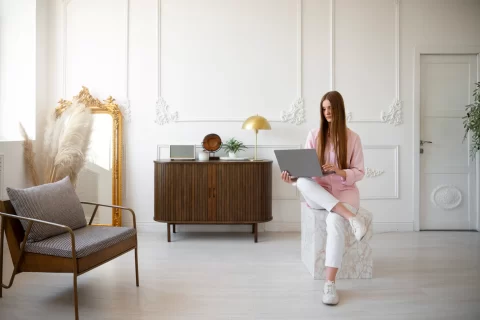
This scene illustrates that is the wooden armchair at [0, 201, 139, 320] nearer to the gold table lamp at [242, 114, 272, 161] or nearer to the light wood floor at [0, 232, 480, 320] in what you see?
the light wood floor at [0, 232, 480, 320]

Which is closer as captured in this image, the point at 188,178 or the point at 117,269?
the point at 117,269

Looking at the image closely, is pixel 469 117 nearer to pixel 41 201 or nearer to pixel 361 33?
pixel 361 33

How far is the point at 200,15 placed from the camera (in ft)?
16.8

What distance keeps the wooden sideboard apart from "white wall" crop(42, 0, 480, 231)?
58 centimetres

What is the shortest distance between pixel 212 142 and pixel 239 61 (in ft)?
3.44

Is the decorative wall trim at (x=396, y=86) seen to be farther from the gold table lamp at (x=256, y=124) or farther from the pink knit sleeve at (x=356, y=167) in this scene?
the pink knit sleeve at (x=356, y=167)

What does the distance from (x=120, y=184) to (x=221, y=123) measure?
1397 millimetres

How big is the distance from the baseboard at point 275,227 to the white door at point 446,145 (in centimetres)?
29


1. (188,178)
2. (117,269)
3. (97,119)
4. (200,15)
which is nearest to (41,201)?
(117,269)

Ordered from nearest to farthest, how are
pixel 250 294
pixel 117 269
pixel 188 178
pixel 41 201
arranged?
pixel 41 201, pixel 250 294, pixel 117 269, pixel 188 178

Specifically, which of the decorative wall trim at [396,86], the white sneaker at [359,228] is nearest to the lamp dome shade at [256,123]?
the decorative wall trim at [396,86]

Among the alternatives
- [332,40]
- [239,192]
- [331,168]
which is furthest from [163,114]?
[331,168]

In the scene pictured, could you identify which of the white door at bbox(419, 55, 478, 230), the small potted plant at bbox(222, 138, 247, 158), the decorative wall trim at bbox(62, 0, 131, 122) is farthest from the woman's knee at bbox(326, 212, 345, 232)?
the decorative wall trim at bbox(62, 0, 131, 122)

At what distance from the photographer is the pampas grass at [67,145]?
4250 millimetres
